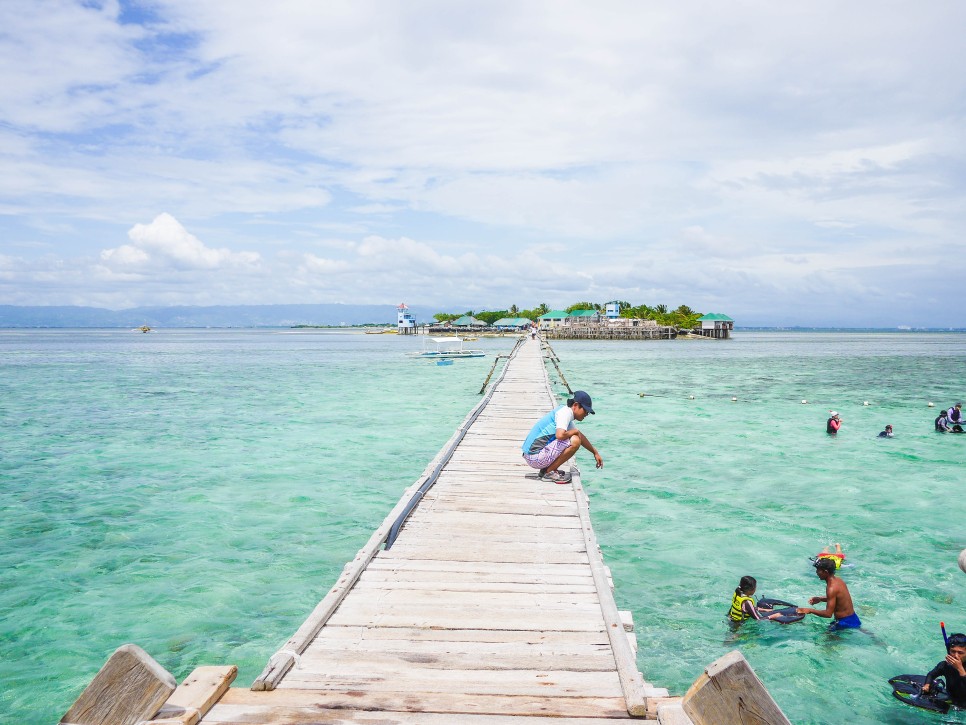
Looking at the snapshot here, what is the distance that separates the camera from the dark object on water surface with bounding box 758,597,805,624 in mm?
6722

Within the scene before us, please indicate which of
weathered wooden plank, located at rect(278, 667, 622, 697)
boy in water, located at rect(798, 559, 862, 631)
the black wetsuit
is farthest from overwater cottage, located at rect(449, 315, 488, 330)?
weathered wooden plank, located at rect(278, 667, 622, 697)

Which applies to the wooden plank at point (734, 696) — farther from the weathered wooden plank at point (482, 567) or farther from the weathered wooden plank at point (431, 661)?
the weathered wooden plank at point (482, 567)

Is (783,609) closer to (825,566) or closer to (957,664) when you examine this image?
(825,566)

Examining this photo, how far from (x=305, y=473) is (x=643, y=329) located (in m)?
96.0

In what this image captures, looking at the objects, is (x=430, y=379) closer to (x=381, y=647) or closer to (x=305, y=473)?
(x=305, y=473)

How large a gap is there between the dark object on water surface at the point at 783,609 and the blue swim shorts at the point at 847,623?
0.98ft

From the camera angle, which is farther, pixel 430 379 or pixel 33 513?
pixel 430 379

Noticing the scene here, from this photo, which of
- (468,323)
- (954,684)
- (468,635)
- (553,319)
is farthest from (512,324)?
(468,635)

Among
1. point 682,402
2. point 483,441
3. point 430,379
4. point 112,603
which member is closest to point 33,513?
point 112,603

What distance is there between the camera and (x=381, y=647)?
392cm

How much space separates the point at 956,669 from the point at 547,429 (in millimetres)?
4692

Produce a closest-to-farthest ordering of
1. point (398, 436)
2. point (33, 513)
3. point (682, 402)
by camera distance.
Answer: point (33, 513)
point (398, 436)
point (682, 402)

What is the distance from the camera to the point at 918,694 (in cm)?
545

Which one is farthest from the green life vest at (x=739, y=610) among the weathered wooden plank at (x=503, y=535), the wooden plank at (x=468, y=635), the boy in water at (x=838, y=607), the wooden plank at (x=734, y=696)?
the wooden plank at (x=734, y=696)
